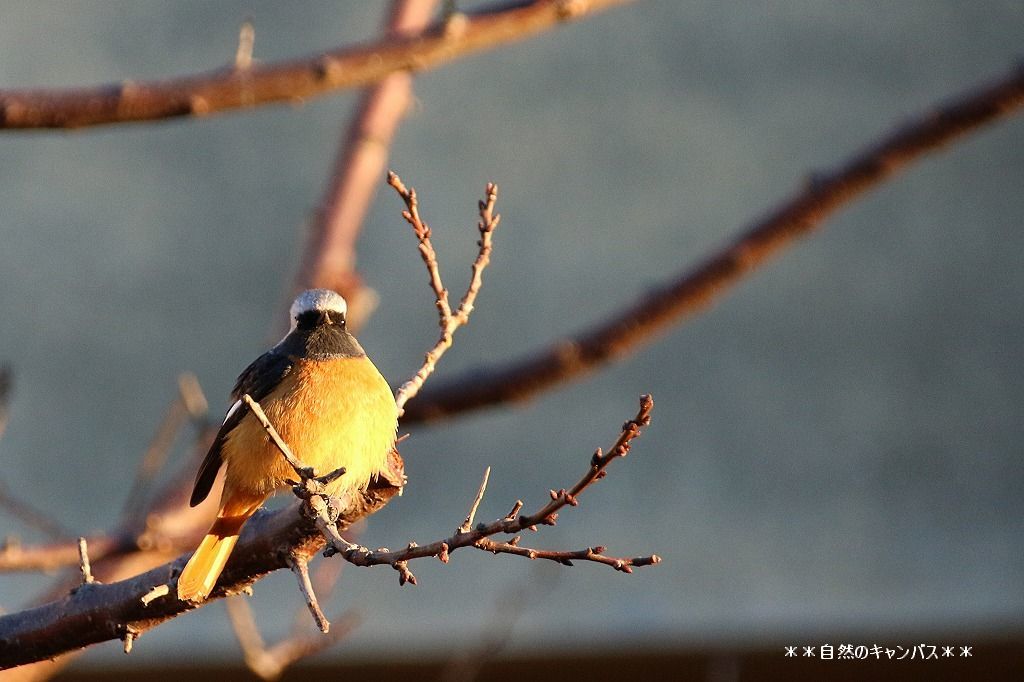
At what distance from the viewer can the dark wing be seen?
278cm

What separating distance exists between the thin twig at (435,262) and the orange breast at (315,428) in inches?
4.7

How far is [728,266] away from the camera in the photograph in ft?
11.5

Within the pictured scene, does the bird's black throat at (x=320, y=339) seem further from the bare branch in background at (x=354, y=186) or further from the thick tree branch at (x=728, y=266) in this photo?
the bare branch in background at (x=354, y=186)

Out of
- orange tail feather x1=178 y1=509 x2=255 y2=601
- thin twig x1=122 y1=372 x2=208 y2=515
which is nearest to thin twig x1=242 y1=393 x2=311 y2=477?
orange tail feather x1=178 y1=509 x2=255 y2=601

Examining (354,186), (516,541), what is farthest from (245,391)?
(354,186)

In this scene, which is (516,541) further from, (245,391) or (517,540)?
(245,391)

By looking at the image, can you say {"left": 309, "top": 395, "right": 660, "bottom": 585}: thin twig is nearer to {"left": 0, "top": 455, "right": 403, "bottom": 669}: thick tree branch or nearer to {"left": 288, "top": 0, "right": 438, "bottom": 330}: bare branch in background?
{"left": 0, "top": 455, "right": 403, "bottom": 669}: thick tree branch

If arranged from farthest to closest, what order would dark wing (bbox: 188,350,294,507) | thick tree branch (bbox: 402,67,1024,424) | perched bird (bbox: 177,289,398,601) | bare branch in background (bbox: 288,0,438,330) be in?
1. bare branch in background (bbox: 288,0,438,330)
2. thick tree branch (bbox: 402,67,1024,424)
3. dark wing (bbox: 188,350,294,507)
4. perched bird (bbox: 177,289,398,601)

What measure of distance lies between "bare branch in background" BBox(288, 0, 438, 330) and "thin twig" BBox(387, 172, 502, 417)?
1.62 metres

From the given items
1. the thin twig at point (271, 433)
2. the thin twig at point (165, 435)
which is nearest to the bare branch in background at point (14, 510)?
the thin twig at point (165, 435)

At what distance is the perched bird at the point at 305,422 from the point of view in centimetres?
259

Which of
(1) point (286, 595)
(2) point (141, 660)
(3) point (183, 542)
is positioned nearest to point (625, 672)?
(1) point (286, 595)

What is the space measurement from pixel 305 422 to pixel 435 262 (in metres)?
0.60

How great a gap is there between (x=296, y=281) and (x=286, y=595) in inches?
61.1
